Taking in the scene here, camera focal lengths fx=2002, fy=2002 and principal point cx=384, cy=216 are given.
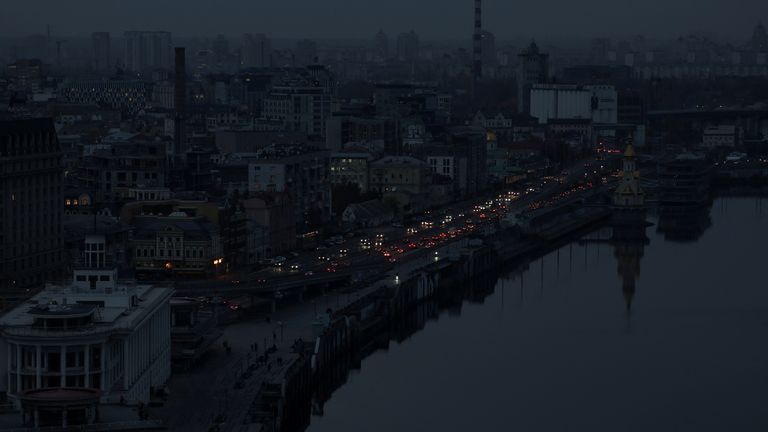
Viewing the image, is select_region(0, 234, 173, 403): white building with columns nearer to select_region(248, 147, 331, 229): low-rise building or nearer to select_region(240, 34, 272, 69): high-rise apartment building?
select_region(248, 147, 331, 229): low-rise building

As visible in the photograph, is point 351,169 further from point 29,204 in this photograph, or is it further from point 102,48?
point 102,48

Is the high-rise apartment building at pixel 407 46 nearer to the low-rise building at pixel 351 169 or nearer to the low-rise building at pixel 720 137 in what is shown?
the low-rise building at pixel 720 137

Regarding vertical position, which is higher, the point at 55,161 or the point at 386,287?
the point at 55,161

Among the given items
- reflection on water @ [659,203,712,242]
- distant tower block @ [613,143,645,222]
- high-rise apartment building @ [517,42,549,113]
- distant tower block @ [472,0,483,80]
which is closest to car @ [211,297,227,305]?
reflection on water @ [659,203,712,242]

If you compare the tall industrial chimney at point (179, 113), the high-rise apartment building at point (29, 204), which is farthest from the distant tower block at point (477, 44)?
the high-rise apartment building at point (29, 204)

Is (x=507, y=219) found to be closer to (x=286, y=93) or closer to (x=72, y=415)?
(x=286, y=93)

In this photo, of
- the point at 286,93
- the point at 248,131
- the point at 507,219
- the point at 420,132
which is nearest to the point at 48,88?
the point at 286,93
